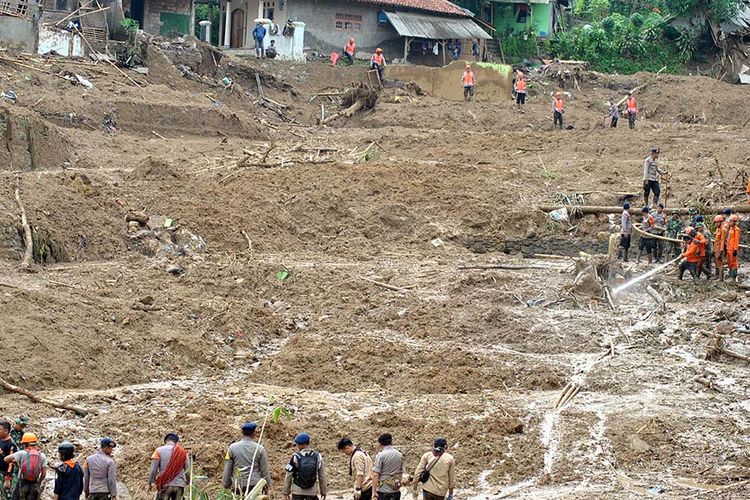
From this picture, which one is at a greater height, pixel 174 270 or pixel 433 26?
pixel 433 26

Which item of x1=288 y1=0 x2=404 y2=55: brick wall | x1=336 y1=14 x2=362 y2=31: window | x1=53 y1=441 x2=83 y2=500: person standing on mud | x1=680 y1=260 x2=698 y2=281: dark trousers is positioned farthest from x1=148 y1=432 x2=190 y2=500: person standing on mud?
x1=336 y1=14 x2=362 y2=31: window

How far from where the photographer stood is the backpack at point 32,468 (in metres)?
11.5

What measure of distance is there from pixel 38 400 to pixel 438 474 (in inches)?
226

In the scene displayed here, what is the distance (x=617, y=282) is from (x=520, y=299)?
181 cm

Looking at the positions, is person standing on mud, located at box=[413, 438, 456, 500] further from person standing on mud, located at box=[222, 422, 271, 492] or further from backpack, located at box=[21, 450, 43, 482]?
backpack, located at box=[21, 450, 43, 482]

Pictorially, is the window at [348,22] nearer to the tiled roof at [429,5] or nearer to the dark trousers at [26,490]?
the tiled roof at [429,5]

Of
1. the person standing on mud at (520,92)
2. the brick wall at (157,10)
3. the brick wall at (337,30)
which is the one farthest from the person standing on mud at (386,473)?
the brick wall at (337,30)

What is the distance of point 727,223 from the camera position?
21266mm

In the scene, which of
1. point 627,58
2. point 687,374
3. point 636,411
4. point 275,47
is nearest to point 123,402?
point 636,411

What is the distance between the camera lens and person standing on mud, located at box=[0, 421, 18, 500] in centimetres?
1164

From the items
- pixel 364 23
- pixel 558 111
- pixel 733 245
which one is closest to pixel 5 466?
pixel 733 245

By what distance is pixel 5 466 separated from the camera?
1167 cm

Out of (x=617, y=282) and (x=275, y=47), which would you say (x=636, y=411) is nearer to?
(x=617, y=282)

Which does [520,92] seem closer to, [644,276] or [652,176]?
[652,176]
